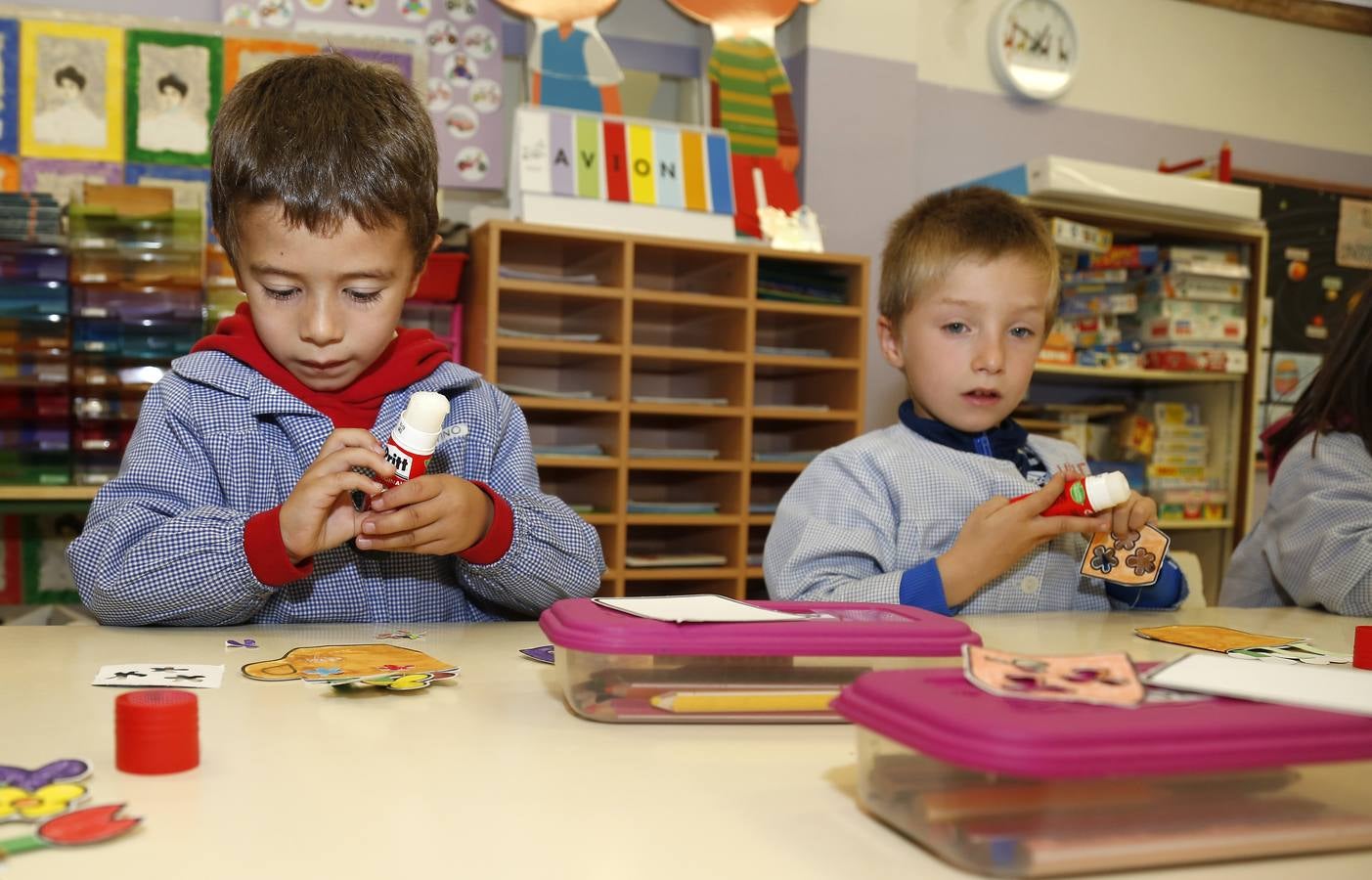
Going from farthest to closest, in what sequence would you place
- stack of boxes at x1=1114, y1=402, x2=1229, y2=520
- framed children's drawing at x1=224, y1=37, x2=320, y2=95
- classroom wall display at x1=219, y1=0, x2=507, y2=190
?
stack of boxes at x1=1114, y1=402, x2=1229, y2=520
classroom wall display at x1=219, y1=0, x2=507, y2=190
framed children's drawing at x1=224, y1=37, x2=320, y2=95

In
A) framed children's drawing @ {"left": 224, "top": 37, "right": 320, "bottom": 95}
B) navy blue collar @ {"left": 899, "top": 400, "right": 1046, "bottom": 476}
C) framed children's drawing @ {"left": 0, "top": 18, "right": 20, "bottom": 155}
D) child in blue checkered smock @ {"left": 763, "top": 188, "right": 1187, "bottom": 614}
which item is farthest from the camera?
framed children's drawing @ {"left": 224, "top": 37, "right": 320, "bottom": 95}

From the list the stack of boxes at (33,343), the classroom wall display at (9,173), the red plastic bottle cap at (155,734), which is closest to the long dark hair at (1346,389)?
the red plastic bottle cap at (155,734)

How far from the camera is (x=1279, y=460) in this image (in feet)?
5.49

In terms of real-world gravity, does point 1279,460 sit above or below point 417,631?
above

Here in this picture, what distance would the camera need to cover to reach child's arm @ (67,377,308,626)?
3.17 ft

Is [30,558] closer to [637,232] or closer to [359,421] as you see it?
[637,232]

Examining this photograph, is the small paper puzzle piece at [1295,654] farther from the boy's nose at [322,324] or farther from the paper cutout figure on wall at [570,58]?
the paper cutout figure on wall at [570,58]

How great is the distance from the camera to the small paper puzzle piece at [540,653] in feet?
2.74

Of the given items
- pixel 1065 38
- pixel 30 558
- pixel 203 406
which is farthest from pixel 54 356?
pixel 1065 38

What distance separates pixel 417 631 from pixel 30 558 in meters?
2.34

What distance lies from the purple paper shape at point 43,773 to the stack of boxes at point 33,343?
217cm

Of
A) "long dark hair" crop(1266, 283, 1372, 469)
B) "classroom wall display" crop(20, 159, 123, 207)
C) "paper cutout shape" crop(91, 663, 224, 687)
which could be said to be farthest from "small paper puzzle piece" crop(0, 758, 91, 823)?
"classroom wall display" crop(20, 159, 123, 207)

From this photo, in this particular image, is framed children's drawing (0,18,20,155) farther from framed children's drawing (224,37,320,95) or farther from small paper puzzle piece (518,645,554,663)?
small paper puzzle piece (518,645,554,663)

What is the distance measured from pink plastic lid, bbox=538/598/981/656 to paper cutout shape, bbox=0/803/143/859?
26 centimetres
